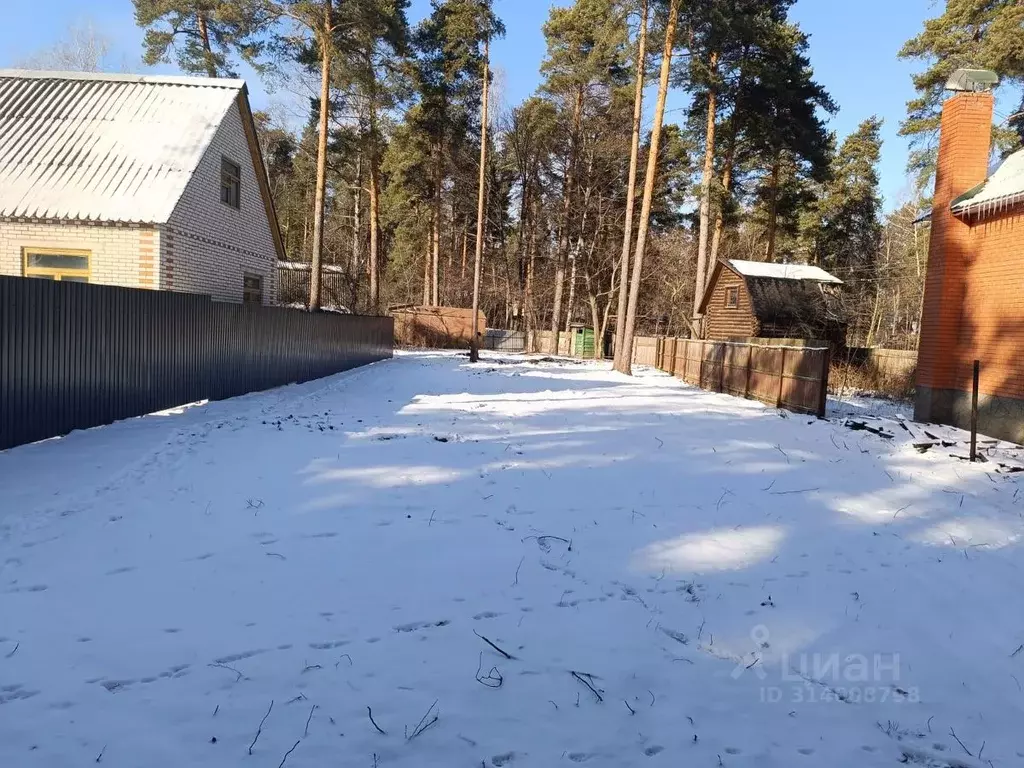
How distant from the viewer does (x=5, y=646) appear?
9.44ft

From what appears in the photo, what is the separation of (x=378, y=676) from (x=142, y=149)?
49.0 feet

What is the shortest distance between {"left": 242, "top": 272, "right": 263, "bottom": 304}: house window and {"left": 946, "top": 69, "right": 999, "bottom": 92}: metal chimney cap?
56.7ft

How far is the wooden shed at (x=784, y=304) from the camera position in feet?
81.2

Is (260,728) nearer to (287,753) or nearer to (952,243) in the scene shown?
(287,753)

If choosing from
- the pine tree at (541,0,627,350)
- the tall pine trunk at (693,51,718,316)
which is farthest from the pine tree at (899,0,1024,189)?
the pine tree at (541,0,627,350)

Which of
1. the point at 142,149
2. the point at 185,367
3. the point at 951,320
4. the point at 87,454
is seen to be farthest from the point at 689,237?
the point at 87,454

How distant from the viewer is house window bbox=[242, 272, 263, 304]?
1711 cm

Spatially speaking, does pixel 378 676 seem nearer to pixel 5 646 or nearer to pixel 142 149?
pixel 5 646

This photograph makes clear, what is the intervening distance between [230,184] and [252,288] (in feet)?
10.0

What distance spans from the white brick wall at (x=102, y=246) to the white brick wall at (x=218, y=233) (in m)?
0.31

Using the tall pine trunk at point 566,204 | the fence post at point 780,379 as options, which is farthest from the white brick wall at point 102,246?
the tall pine trunk at point 566,204

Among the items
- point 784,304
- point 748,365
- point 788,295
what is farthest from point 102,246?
point 788,295

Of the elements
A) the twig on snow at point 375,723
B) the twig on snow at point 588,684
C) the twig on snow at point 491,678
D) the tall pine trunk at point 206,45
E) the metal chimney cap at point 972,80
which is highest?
the tall pine trunk at point 206,45

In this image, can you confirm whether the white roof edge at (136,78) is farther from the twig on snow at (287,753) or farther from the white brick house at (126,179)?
the twig on snow at (287,753)
